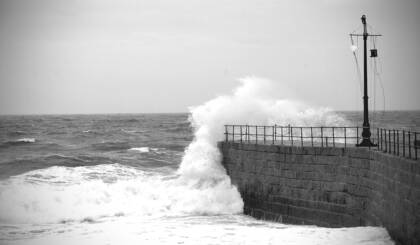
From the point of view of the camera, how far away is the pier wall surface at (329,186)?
36.2 ft

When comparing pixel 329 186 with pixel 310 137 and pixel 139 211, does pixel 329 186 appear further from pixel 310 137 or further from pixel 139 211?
pixel 139 211

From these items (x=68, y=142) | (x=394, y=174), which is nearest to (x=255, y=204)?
(x=394, y=174)

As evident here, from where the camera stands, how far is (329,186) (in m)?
14.2

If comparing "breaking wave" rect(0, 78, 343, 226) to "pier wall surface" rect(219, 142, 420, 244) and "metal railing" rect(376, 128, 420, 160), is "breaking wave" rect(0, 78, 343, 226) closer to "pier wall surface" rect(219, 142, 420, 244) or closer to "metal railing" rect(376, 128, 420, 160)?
"pier wall surface" rect(219, 142, 420, 244)

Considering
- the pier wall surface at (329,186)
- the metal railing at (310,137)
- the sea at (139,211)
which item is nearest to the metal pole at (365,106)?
the metal railing at (310,137)

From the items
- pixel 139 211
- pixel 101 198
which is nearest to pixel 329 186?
pixel 139 211

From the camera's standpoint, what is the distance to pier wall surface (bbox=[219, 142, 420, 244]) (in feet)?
36.2

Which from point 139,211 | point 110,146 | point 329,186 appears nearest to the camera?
point 329,186

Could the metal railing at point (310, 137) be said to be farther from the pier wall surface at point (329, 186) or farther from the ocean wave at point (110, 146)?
the ocean wave at point (110, 146)

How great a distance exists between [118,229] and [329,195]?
557cm

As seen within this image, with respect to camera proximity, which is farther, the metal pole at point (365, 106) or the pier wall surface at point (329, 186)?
the metal pole at point (365, 106)

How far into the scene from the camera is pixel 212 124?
67.5 feet

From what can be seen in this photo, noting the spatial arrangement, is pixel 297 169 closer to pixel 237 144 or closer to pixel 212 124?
pixel 237 144

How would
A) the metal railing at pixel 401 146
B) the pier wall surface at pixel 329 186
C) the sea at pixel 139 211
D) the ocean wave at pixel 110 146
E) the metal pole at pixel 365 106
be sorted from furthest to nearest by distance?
1. the ocean wave at pixel 110 146
2. the metal pole at pixel 365 106
3. the sea at pixel 139 211
4. the metal railing at pixel 401 146
5. the pier wall surface at pixel 329 186
